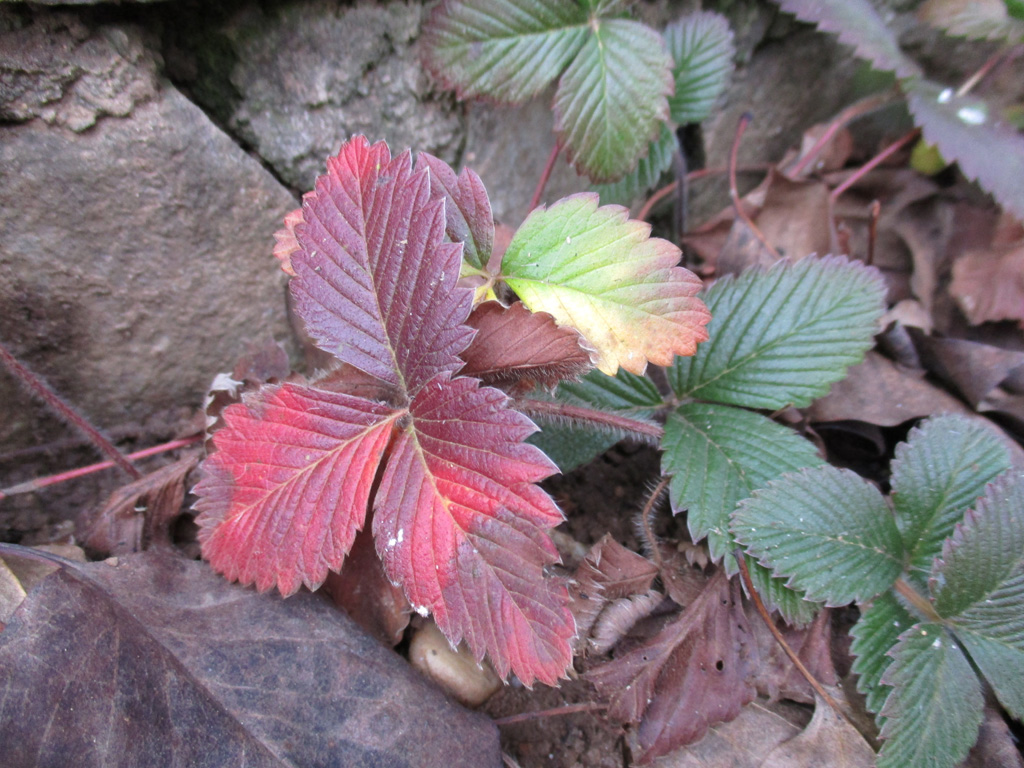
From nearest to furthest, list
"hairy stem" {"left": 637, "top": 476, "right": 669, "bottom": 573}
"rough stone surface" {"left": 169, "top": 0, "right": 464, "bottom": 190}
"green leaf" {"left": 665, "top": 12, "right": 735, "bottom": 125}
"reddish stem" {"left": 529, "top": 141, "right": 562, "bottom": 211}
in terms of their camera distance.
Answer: "hairy stem" {"left": 637, "top": 476, "right": 669, "bottom": 573} → "rough stone surface" {"left": 169, "top": 0, "right": 464, "bottom": 190} → "reddish stem" {"left": 529, "top": 141, "right": 562, "bottom": 211} → "green leaf" {"left": 665, "top": 12, "right": 735, "bottom": 125}

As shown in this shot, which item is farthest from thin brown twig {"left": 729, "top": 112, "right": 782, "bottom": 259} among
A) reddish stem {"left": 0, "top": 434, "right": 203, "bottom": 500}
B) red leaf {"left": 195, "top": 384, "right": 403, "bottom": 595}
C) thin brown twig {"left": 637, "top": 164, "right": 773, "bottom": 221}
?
reddish stem {"left": 0, "top": 434, "right": 203, "bottom": 500}

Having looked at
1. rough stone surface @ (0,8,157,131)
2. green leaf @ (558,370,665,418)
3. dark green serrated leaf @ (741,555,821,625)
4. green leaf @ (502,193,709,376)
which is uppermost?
rough stone surface @ (0,8,157,131)

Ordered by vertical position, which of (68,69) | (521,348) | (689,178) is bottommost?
(521,348)

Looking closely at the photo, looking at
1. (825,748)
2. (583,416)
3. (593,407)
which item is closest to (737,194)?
(593,407)

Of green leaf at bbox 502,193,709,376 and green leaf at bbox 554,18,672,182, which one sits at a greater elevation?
green leaf at bbox 554,18,672,182

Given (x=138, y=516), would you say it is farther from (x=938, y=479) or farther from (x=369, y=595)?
(x=938, y=479)

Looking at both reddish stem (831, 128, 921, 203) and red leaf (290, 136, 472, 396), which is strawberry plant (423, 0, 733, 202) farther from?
reddish stem (831, 128, 921, 203)

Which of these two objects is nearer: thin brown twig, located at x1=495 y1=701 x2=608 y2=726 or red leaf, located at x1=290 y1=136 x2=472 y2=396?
red leaf, located at x1=290 y1=136 x2=472 y2=396
